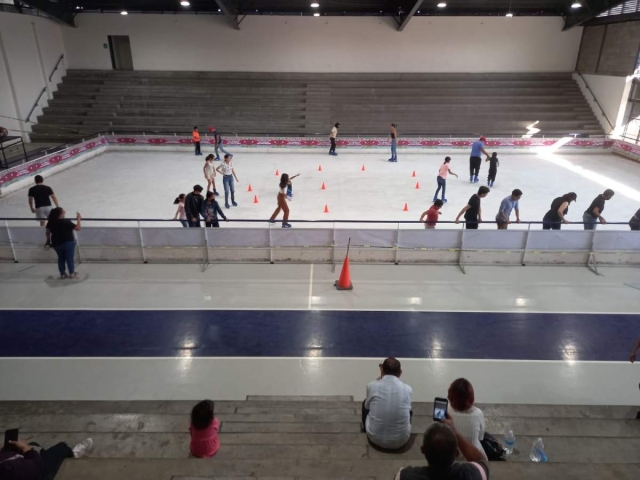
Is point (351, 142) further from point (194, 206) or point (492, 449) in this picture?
point (492, 449)

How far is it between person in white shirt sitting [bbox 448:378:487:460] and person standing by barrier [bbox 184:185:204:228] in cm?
699

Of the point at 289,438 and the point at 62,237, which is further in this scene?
the point at 62,237

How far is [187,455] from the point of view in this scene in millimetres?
4039

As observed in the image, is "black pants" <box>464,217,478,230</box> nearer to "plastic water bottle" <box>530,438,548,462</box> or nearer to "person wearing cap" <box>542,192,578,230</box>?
"person wearing cap" <box>542,192,578,230</box>

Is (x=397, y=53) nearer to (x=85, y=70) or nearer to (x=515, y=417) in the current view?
(x=85, y=70)

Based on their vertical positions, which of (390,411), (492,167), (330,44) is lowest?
(390,411)

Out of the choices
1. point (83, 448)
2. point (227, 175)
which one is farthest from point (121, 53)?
point (83, 448)

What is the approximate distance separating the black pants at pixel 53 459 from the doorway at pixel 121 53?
91.5 ft

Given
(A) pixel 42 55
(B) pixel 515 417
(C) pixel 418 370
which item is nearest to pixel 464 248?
(C) pixel 418 370

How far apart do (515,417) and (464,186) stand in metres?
11.1

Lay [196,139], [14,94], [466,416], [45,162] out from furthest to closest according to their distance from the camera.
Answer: [14,94]
[196,139]
[45,162]
[466,416]

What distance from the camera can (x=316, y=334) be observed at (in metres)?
6.93

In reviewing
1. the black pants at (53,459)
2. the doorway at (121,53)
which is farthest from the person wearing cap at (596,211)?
the doorway at (121,53)

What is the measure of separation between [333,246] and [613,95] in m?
20.3
